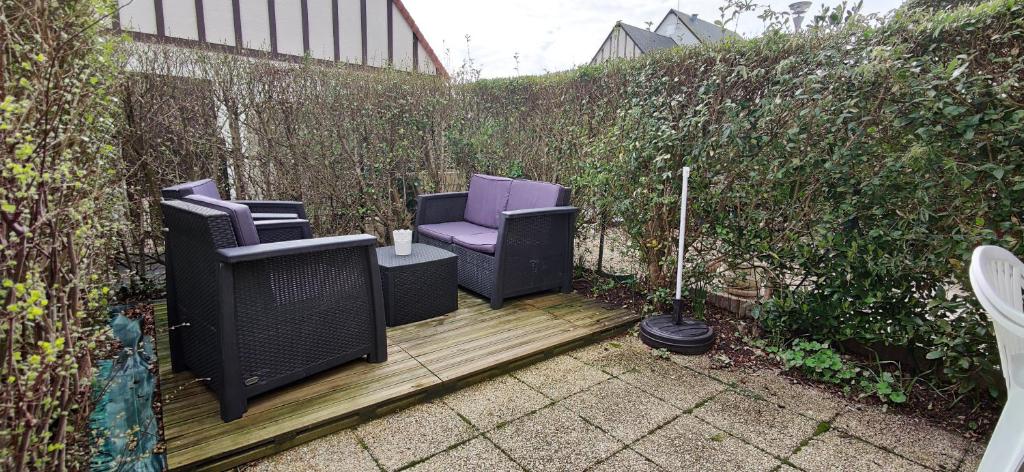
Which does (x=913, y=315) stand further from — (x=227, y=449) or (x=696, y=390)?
(x=227, y=449)

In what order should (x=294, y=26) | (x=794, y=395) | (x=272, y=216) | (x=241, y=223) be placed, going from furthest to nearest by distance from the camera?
(x=294, y=26), (x=272, y=216), (x=794, y=395), (x=241, y=223)

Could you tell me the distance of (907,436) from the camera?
6.76ft

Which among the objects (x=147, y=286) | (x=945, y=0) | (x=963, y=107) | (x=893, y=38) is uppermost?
(x=945, y=0)

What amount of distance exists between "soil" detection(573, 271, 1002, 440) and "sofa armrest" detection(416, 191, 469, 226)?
1.25 m

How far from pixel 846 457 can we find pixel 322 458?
2055 millimetres

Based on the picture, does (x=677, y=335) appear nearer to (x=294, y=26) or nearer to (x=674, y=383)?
(x=674, y=383)

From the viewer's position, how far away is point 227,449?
1.76m

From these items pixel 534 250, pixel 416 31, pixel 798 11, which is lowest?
pixel 534 250

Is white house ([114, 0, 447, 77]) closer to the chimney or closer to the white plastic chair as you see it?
the chimney

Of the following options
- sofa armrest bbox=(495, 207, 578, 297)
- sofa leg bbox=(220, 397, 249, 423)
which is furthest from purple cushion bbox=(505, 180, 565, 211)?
sofa leg bbox=(220, 397, 249, 423)

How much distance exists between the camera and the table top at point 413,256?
117 inches

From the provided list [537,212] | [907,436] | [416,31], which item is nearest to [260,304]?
[537,212]

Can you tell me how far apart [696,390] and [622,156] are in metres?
1.63

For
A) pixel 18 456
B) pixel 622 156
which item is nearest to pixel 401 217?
pixel 622 156
